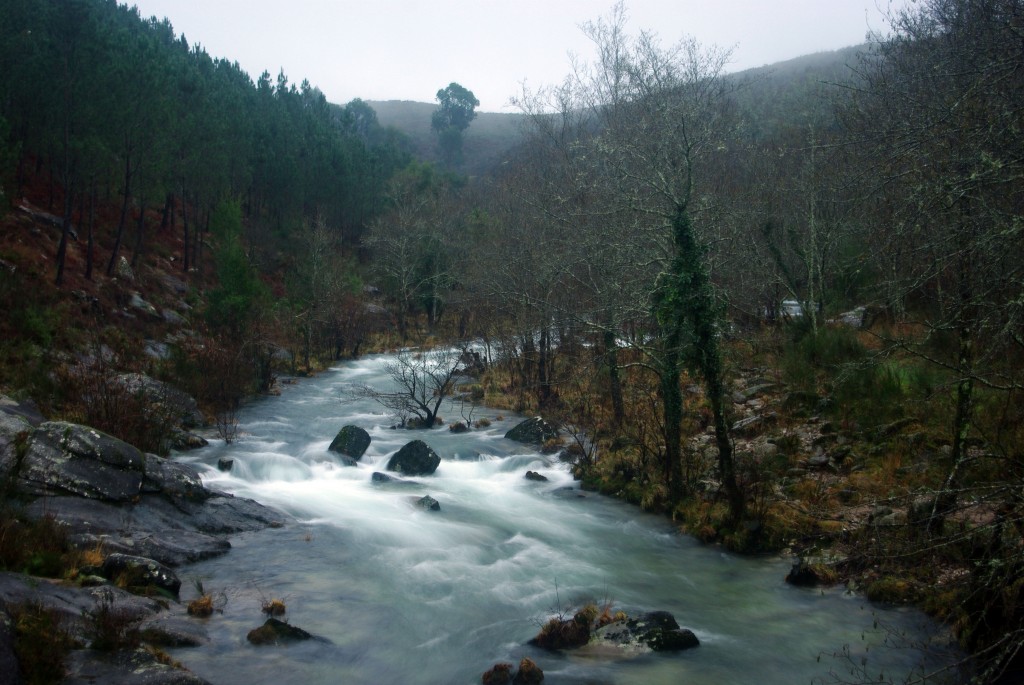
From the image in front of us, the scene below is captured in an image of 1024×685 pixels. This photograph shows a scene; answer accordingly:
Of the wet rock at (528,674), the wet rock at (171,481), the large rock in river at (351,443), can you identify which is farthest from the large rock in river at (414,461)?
the wet rock at (528,674)

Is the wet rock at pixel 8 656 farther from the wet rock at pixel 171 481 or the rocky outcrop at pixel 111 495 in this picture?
the wet rock at pixel 171 481

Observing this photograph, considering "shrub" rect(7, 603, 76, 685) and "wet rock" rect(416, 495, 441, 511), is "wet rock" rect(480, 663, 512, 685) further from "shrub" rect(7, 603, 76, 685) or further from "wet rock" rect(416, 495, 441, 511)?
"wet rock" rect(416, 495, 441, 511)

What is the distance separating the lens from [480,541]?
14758mm

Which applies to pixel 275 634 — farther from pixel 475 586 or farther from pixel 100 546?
pixel 475 586

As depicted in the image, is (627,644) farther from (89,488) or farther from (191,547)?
(89,488)

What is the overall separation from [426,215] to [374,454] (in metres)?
34.1

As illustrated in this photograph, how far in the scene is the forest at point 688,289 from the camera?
827 cm

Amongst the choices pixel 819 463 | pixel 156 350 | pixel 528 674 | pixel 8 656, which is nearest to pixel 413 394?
pixel 156 350

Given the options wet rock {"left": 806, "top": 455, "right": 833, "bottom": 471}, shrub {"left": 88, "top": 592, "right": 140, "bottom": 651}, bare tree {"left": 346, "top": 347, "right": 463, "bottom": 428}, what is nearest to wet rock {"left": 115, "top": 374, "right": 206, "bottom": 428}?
bare tree {"left": 346, "top": 347, "right": 463, "bottom": 428}

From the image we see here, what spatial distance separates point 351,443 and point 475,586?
8.82m

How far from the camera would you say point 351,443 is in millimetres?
20297

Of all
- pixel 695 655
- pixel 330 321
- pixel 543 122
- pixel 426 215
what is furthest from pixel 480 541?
pixel 426 215

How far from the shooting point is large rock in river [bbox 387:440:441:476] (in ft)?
63.7

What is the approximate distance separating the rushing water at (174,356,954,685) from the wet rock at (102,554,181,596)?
0.41 m
